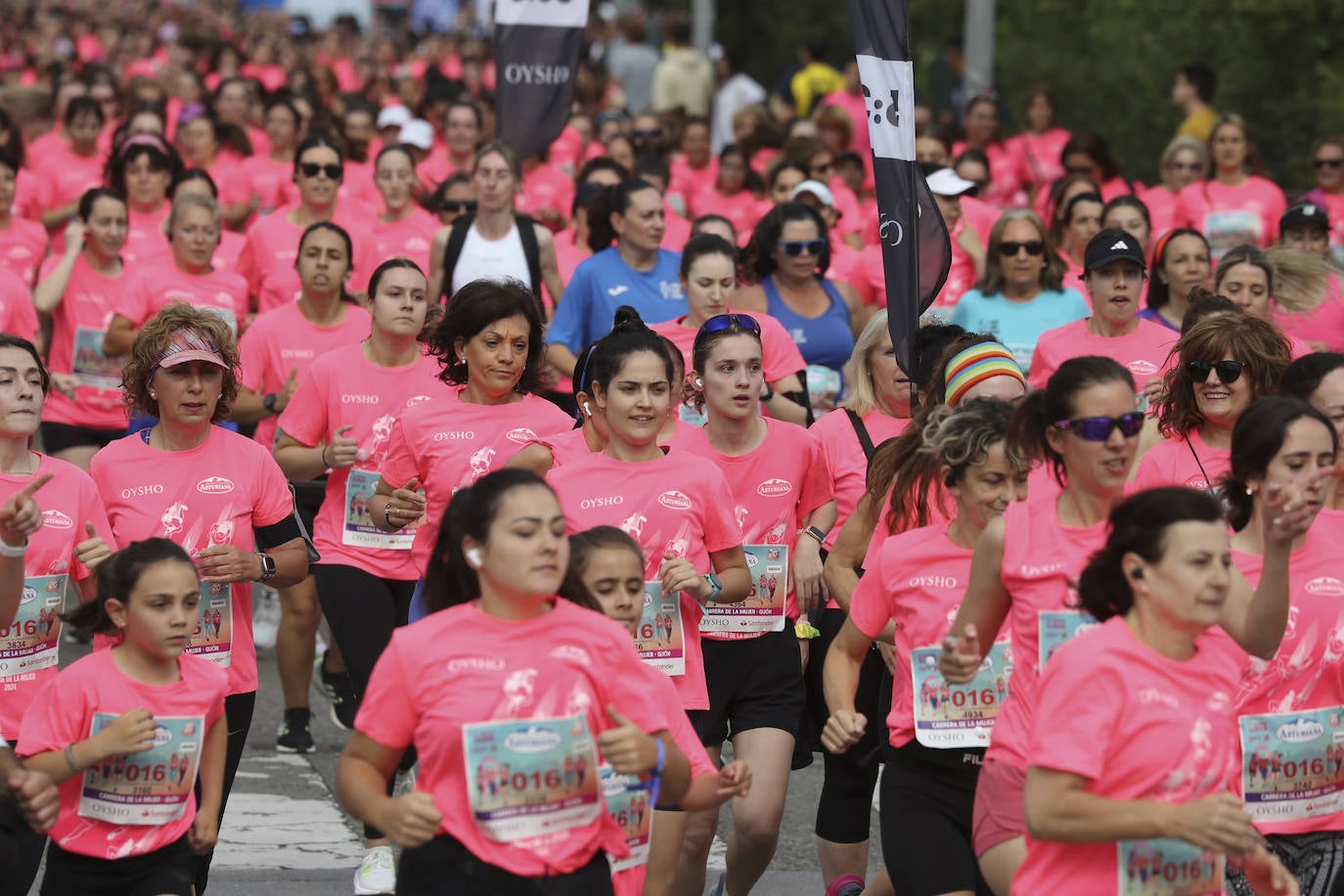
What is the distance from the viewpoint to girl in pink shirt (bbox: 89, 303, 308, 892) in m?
6.75

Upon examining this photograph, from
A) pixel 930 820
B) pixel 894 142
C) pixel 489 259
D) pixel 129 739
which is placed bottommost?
pixel 930 820

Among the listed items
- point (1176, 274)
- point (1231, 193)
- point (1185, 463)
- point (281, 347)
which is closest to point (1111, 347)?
point (1176, 274)

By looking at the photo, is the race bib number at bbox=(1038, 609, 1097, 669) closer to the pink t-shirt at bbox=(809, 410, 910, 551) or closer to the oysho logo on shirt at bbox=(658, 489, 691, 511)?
the oysho logo on shirt at bbox=(658, 489, 691, 511)

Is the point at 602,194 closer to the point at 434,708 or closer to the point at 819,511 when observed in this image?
the point at 819,511

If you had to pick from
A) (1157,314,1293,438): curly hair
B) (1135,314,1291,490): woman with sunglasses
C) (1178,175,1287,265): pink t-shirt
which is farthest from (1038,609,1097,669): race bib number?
(1178,175,1287,265): pink t-shirt

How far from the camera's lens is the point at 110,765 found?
18.6 ft

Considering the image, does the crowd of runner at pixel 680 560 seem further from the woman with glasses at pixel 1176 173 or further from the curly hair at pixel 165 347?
the woman with glasses at pixel 1176 173

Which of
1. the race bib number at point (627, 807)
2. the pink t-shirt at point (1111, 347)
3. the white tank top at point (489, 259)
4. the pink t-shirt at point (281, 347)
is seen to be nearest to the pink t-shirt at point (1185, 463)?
the race bib number at point (627, 807)

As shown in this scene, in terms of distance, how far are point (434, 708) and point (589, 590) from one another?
2.27ft

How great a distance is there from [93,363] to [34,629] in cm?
480

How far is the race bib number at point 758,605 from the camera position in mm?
7047

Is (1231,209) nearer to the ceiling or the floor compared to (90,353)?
nearer to the ceiling

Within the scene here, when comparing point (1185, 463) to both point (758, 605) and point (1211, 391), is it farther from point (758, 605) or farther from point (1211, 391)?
point (758, 605)

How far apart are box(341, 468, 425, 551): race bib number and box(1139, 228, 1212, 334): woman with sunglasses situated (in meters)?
3.64
